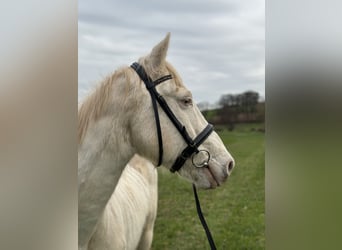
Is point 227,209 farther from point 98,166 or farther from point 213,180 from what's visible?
point 98,166

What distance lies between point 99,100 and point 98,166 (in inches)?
7.3

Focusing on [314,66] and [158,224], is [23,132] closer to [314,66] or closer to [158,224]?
[314,66]

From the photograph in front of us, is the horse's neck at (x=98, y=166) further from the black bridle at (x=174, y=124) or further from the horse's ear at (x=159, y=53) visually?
the horse's ear at (x=159, y=53)

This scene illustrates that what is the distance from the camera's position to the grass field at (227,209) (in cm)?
275

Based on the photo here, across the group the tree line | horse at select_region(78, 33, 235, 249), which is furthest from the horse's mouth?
the tree line

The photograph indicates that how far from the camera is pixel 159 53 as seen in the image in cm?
109

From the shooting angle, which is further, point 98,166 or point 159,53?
point 159,53

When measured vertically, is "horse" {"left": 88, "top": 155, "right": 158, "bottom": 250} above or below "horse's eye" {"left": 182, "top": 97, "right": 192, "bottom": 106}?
below

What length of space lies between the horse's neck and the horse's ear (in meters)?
0.21

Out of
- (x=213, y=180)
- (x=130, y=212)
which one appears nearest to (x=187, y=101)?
(x=213, y=180)

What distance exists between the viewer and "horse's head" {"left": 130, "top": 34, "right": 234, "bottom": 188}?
1060 mm

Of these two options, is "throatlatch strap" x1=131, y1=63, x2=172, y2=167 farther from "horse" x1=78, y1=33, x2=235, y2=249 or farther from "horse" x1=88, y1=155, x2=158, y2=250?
"horse" x1=88, y1=155, x2=158, y2=250

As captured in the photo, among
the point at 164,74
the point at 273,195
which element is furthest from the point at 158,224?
the point at 273,195

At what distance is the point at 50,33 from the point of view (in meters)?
0.29
